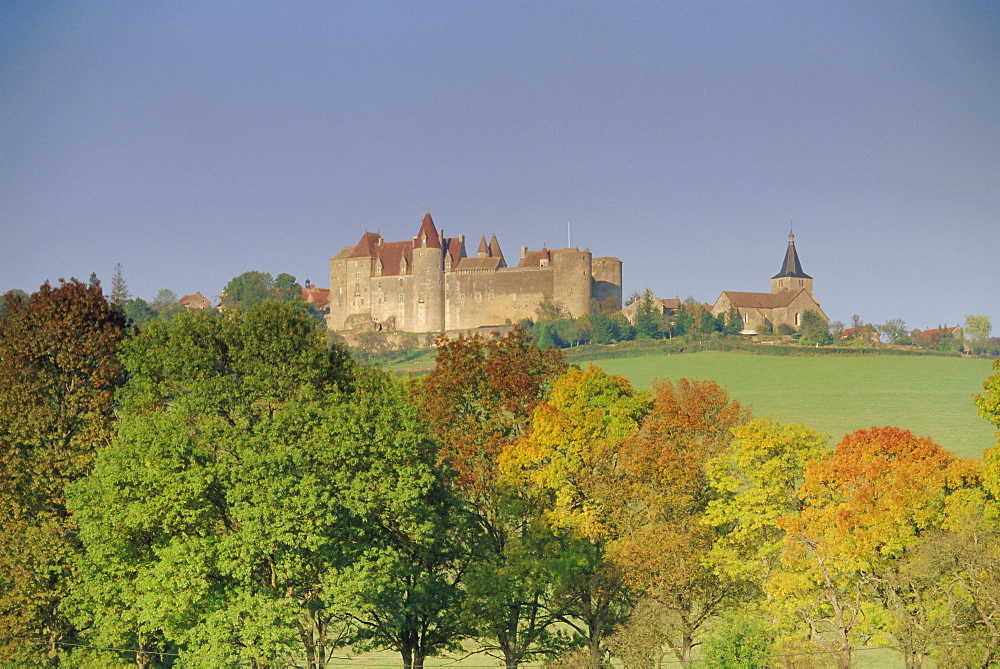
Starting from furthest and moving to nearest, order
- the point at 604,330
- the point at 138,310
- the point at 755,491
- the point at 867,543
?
the point at 138,310 < the point at 604,330 < the point at 755,491 < the point at 867,543

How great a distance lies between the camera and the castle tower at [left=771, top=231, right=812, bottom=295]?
159000mm

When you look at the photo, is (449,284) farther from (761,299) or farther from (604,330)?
(761,299)

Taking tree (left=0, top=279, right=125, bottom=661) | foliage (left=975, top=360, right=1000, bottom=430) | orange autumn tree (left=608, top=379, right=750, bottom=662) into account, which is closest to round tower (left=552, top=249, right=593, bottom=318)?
orange autumn tree (left=608, top=379, right=750, bottom=662)

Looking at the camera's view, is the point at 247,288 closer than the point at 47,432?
No

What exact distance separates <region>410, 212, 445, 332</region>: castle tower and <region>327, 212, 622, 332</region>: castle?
0.13 metres

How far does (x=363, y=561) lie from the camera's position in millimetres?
26906

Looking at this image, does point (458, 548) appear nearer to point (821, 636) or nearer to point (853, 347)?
point (821, 636)

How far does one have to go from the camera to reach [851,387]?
88.8 m

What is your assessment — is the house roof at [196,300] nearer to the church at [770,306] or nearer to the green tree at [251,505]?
the church at [770,306]

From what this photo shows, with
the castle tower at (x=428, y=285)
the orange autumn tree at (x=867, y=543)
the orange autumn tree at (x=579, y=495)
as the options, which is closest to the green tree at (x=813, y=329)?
the castle tower at (x=428, y=285)

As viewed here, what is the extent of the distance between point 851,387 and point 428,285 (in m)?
75.4

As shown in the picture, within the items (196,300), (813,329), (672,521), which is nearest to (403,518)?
(672,521)

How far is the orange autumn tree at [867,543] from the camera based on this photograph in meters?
28.6

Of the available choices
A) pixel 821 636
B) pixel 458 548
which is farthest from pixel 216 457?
pixel 821 636
